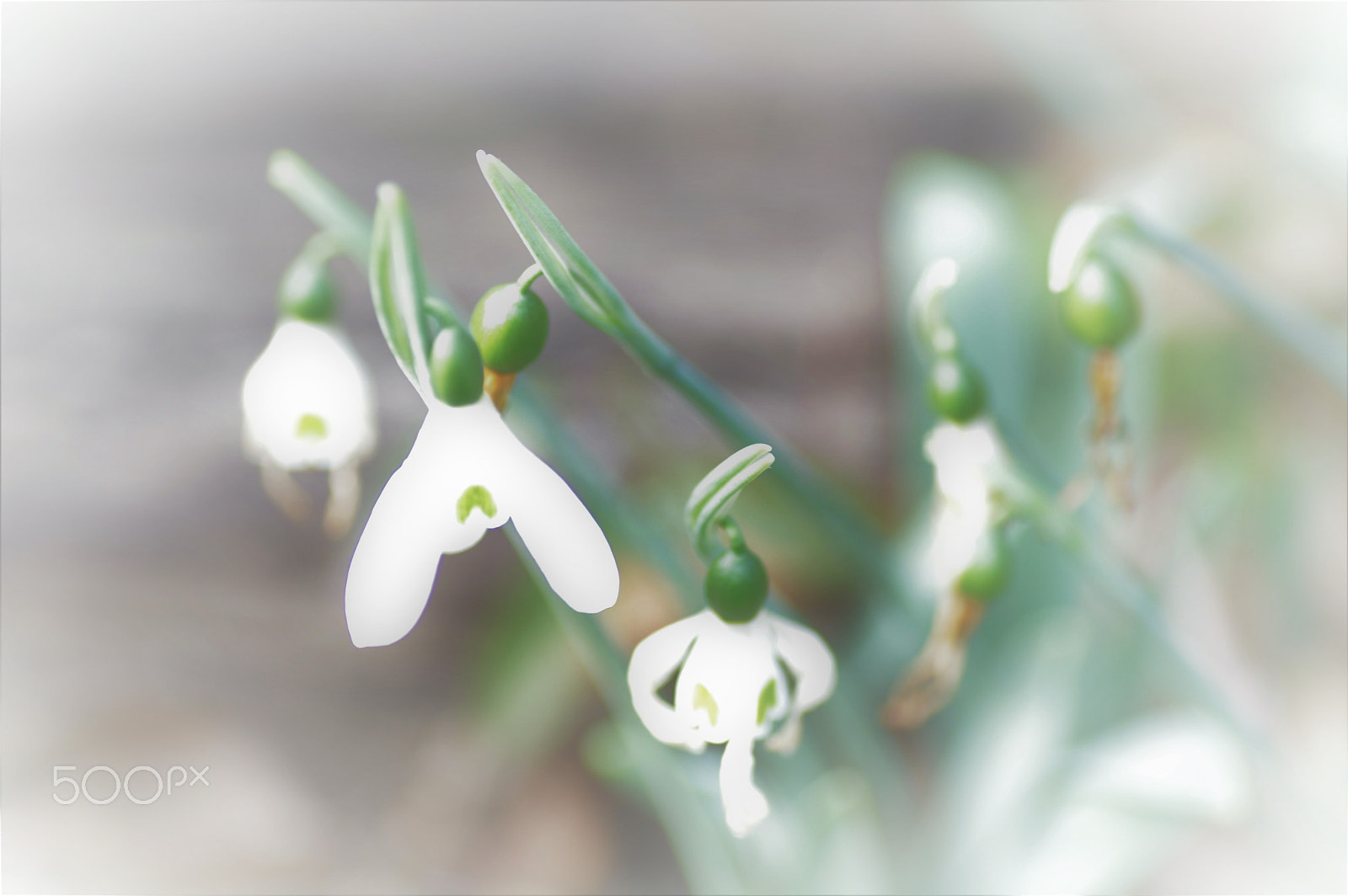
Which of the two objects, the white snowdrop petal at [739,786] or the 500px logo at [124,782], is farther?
the 500px logo at [124,782]

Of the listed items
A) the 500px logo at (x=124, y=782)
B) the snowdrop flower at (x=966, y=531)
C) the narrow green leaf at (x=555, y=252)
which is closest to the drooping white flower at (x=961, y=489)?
the snowdrop flower at (x=966, y=531)

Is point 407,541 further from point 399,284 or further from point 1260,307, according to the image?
point 1260,307

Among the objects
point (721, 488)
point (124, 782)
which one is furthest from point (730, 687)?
point (124, 782)

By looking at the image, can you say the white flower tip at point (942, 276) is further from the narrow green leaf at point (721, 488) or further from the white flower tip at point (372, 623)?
the white flower tip at point (372, 623)

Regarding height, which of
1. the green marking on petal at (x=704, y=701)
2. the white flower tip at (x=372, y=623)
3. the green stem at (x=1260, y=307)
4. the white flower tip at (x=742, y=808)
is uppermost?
the green stem at (x=1260, y=307)

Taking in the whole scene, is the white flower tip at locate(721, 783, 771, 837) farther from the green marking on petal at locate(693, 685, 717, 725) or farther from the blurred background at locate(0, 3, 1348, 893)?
the blurred background at locate(0, 3, 1348, 893)

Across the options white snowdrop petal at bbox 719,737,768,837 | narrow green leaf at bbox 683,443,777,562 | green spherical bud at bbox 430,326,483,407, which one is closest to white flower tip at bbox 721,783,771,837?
white snowdrop petal at bbox 719,737,768,837

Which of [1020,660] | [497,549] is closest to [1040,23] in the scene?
[1020,660]
